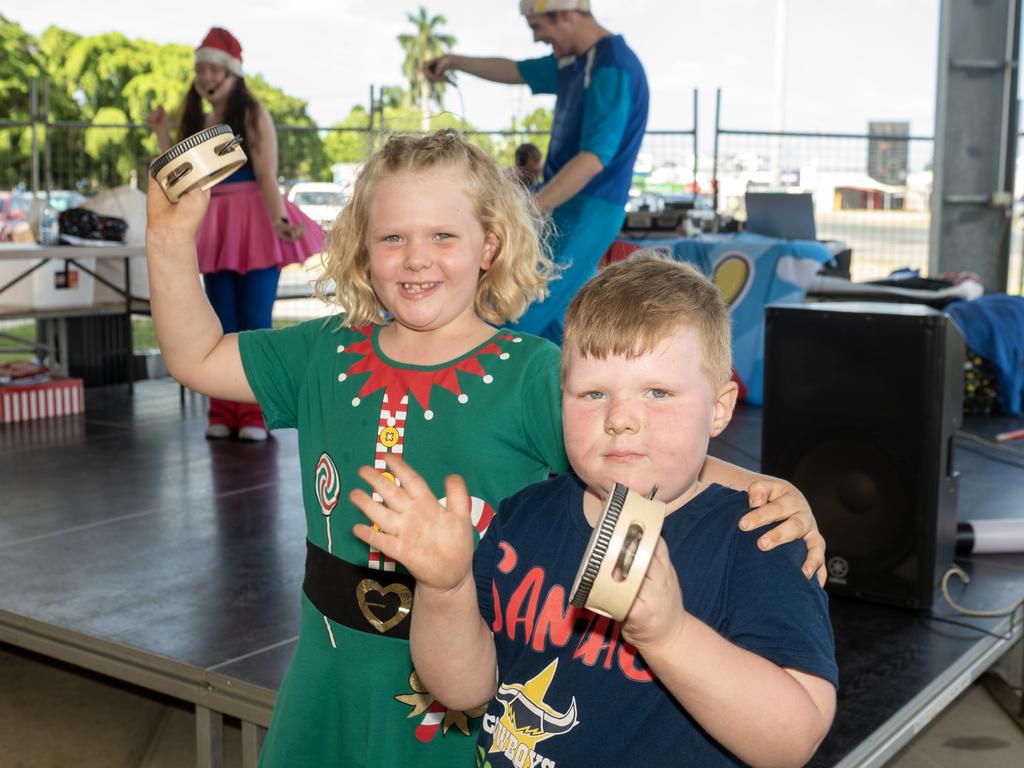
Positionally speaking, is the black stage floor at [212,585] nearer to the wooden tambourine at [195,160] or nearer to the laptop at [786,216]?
the wooden tambourine at [195,160]

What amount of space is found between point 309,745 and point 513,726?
47cm

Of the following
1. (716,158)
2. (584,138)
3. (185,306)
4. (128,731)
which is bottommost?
(128,731)

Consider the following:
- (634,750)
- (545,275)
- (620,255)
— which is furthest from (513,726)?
(620,255)

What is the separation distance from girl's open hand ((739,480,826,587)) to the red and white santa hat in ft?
13.3

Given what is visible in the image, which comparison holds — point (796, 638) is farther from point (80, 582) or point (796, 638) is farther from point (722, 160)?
point (722, 160)

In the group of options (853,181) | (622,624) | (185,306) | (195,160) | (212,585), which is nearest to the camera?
(622,624)

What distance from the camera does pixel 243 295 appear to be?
195 inches

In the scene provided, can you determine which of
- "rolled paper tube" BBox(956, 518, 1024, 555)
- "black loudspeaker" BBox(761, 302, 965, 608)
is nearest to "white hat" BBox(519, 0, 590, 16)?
"black loudspeaker" BBox(761, 302, 965, 608)

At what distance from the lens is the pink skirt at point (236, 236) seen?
484 cm

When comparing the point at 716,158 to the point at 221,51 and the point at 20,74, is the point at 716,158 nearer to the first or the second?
the point at 221,51

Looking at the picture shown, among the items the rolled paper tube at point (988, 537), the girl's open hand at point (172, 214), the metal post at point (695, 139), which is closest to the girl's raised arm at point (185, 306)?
the girl's open hand at point (172, 214)

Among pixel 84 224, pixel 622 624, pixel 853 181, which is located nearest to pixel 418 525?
pixel 622 624

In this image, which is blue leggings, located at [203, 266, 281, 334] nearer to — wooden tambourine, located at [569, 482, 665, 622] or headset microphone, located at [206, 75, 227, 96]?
headset microphone, located at [206, 75, 227, 96]

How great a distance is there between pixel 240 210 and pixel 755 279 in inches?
118
